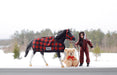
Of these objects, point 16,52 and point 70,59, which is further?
point 16,52

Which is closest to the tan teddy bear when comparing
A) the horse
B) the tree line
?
the horse

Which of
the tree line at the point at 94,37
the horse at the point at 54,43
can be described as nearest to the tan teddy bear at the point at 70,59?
the horse at the point at 54,43

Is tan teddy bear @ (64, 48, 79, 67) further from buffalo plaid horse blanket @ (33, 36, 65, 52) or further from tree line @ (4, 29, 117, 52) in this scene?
tree line @ (4, 29, 117, 52)

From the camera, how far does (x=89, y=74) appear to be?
171cm

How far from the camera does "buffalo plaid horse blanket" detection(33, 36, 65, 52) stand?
174 centimetres

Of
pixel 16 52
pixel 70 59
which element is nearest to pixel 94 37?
pixel 70 59

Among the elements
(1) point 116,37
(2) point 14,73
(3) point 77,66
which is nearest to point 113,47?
(1) point 116,37

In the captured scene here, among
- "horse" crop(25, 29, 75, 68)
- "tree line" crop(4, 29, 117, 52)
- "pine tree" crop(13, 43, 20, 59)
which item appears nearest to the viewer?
"horse" crop(25, 29, 75, 68)

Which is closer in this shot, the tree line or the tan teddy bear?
the tan teddy bear

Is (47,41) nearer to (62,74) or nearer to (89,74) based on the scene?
(62,74)

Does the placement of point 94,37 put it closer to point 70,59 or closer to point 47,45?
point 70,59

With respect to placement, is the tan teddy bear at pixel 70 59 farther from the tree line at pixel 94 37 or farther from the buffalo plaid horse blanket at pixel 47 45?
the tree line at pixel 94 37

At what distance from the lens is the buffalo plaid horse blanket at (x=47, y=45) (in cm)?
174

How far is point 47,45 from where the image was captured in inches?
69.0
